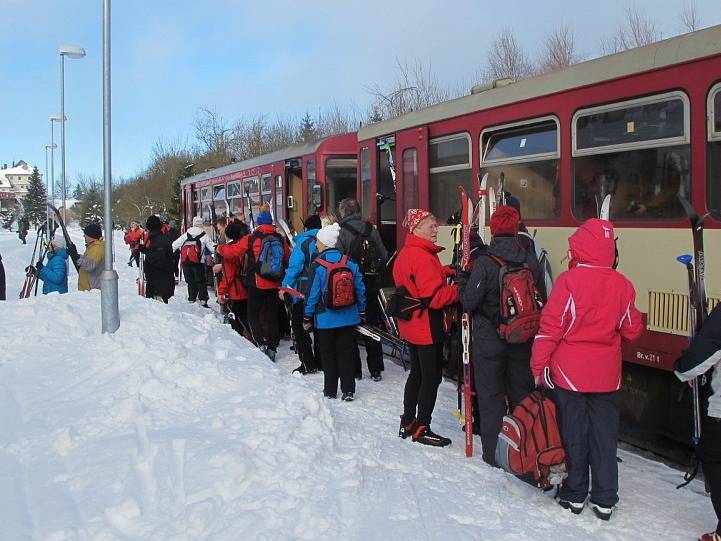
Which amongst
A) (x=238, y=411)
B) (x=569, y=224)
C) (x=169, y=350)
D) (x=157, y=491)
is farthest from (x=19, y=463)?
(x=569, y=224)

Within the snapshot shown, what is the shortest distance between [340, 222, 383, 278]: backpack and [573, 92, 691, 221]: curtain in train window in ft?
8.35

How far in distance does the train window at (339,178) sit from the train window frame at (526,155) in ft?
15.9

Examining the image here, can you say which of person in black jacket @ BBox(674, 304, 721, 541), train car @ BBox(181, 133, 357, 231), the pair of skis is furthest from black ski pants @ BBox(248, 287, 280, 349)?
person in black jacket @ BBox(674, 304, 721, 541)

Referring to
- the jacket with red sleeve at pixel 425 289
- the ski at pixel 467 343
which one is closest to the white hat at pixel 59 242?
the jacket with red sleeve at pixel 425 289

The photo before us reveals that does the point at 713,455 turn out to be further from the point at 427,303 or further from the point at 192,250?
the point at 192,250

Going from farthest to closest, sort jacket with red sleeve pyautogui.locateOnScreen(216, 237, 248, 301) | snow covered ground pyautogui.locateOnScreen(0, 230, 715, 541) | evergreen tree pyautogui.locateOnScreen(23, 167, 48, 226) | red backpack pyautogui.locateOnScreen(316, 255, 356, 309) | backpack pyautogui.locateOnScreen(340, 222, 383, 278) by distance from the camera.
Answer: evergreen tree pyautogui.locateOnScreen(23, 167, 48, 226), jacket with red sleeve pyautogui.locateOnScreen(216, 237, 248, 301), backpack pyautogui.locateOnScreen(340, 222, 383, 278), red backpack pyautogui.locateOnScreen(316, 255, 356, 309), snow covered ground pyautogui.locateOnScreen(0, 230, 715, 541)

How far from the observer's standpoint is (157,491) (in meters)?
3.86

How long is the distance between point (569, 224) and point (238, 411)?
3182 millimetres

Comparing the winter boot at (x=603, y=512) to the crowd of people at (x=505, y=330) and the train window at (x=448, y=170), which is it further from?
the train window at (x=448, y=170)

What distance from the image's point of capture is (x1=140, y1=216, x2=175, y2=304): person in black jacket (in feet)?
35.0

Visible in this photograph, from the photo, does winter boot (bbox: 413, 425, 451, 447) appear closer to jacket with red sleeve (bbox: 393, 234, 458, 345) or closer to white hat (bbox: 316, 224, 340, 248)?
jacket with red sleeve (bbox: 393, 234, 458, 345)

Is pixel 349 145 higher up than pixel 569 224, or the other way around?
pixel 349 145

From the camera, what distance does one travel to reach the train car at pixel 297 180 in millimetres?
11633

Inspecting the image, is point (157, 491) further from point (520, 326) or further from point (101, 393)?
point (520, 326)
